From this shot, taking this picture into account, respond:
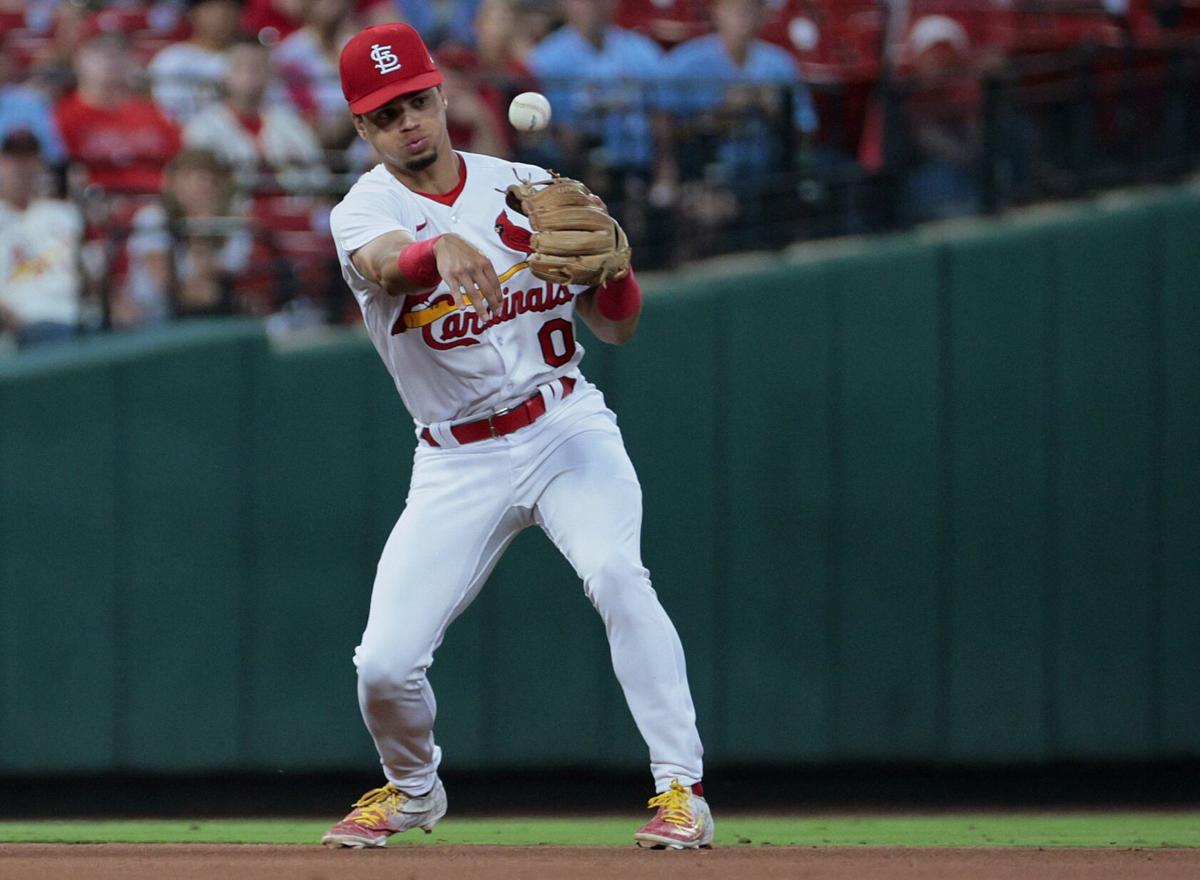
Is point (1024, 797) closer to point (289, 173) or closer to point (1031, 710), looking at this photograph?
point (1031, 710)

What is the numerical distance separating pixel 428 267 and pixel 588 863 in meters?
1.26

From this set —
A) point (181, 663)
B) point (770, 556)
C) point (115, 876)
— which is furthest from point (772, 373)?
point (115, 876)

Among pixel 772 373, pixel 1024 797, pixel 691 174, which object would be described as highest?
pixel 691 174

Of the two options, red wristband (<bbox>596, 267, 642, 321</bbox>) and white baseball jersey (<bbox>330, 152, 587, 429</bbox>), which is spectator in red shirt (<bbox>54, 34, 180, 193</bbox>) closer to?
white baseball jersey (<bbox>330, 152, 587, 429</bbox>)

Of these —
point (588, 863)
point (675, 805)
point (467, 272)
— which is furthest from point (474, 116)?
point (588, 863)

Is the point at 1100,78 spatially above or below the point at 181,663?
above

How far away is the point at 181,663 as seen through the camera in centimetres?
598

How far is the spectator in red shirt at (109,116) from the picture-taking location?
6.41 metres

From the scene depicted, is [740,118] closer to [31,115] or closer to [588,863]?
[31,115]

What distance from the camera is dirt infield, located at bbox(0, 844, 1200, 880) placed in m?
3.42

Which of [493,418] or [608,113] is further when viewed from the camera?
[608,113]

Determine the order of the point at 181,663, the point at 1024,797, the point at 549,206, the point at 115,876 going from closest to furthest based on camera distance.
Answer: the point at 115,876 < the point at 549,206 < the point at 181,663 < the point at 1024,797

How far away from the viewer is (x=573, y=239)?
3588 mm

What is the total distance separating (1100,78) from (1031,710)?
2327 mm
